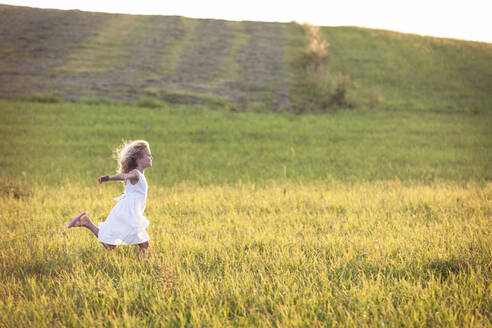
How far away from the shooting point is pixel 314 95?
23.6m

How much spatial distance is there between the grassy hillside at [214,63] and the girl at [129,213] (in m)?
16.9

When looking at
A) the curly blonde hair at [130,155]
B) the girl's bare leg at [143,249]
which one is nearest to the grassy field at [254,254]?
the girl's bare leg at [143,249]

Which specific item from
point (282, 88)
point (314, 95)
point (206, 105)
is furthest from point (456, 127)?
point (206, 105)

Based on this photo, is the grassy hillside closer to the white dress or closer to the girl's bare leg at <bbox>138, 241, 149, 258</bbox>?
→ the white dress

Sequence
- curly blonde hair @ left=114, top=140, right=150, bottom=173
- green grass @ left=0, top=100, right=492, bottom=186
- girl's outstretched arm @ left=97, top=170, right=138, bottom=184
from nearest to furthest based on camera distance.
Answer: girl's outstretched arm @ left=97, top=170, right=138, bottom=184 → curly blonde hair @ left=114, top=140, right=150, bottom=173 → green grass @ left=0, top=100, right=492, bottom=186

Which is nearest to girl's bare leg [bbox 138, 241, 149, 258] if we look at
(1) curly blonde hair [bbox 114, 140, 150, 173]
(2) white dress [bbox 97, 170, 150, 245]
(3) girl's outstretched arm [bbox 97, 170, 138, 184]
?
(2) white dress [bbox 97, 170, 150, 245]

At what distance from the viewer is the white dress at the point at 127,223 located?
3.41 meters

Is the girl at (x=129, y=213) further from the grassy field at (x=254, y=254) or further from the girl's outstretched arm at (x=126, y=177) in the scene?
the grassy field at (x=254, y=254)

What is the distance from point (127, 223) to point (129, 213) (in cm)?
11

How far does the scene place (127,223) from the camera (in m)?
3.42

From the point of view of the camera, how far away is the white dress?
134 inches

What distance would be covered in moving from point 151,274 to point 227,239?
111 centimetres

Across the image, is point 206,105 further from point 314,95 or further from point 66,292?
point 66,292

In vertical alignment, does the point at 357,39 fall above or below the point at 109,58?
above
